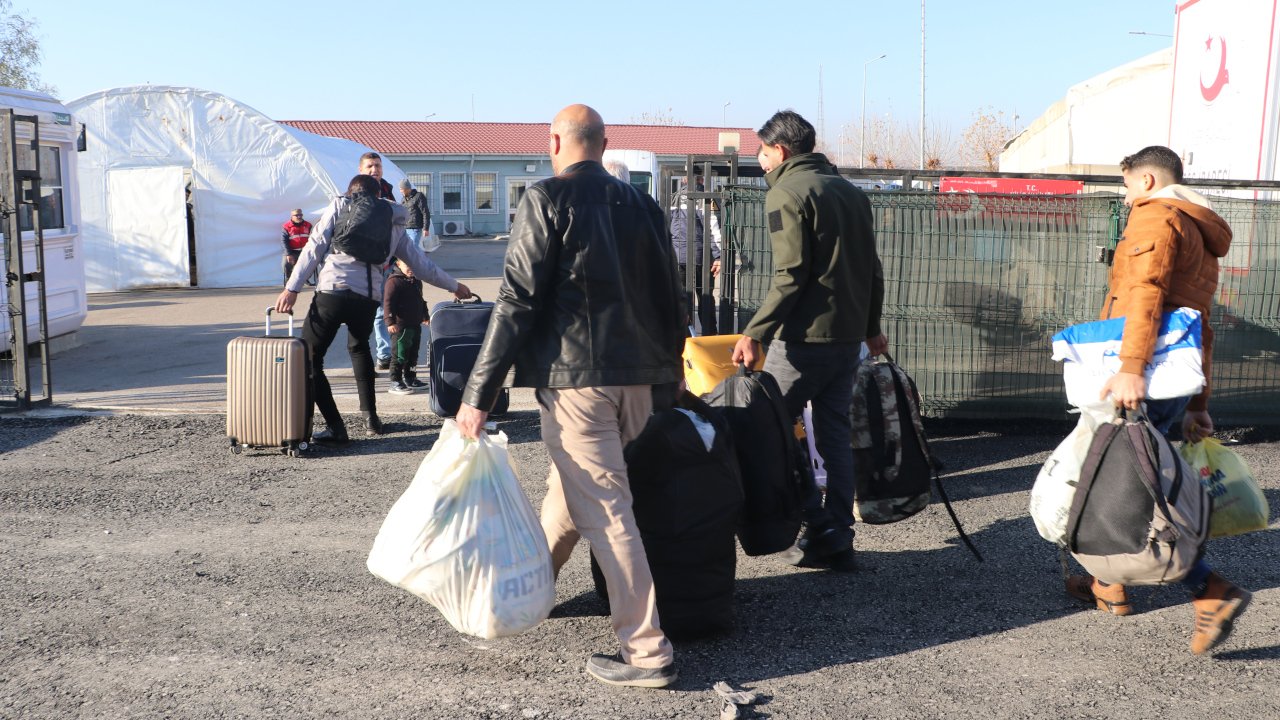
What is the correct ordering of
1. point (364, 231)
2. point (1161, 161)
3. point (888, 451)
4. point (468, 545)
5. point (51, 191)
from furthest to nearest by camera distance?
point (51, 191) → point (364, 231) → point (888, 451) → point (1161, 161) → point (468, 545)

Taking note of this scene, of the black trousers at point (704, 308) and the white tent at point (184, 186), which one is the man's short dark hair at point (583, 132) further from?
the white tent at point (184, 186)

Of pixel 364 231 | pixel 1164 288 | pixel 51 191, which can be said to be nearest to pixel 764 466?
pixel 1164 288

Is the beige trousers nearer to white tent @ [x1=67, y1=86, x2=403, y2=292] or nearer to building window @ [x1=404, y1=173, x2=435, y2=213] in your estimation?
white tent @ [x1=67, y1=86, x2=403, y2=292]

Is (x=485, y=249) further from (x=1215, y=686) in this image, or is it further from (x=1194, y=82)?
(x=1215, y=686)

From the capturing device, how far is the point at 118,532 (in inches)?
209

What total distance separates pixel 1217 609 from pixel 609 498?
215cm

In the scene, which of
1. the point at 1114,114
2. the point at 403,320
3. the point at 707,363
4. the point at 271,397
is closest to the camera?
the point at 707,363

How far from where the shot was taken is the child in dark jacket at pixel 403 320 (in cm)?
834

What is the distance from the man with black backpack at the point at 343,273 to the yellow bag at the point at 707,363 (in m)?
1.99

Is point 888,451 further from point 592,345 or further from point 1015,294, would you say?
point 1015,294

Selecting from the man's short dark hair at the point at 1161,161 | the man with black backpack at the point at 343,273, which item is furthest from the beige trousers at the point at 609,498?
the man with black backpack at the point at 343,273

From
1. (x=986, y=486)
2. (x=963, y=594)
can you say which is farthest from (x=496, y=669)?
(x=986, y=486)

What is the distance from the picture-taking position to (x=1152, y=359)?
3797 mm

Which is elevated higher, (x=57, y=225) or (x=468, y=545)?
(x=57, y=225)
